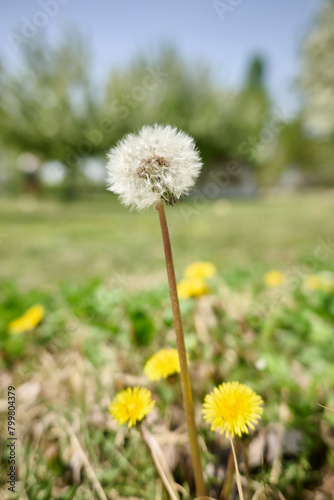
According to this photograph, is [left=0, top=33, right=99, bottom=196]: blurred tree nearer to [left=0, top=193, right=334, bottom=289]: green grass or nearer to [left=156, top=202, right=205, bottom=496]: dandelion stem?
[left=0, top=193, right=334, bottom=289]: green grass

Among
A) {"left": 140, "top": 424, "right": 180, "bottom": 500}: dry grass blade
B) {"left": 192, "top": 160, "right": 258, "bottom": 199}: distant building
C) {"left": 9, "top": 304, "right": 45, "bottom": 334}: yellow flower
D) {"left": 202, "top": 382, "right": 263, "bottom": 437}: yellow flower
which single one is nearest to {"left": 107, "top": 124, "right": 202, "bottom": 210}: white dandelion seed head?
{"left": 202, "top": 382, "right": 263, "bottom": 437}: yellow flower

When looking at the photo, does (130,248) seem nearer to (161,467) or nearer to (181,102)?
Result: (161,467)

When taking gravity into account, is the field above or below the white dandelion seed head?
below

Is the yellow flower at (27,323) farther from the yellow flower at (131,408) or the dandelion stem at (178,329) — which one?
the dandelion stem at (178,329)

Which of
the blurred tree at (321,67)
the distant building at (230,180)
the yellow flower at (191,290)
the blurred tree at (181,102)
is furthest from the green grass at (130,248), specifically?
the distant building at (230,180)

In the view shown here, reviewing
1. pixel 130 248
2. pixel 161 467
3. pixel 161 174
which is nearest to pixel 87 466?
pixel 161 467

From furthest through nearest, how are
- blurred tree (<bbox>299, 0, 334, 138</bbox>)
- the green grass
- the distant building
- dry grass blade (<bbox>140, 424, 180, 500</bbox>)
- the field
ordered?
1. the distant building
2. blurred tree (<bbox>299, 0, 334, 138</bbox>)
3. the green grass
4. the field
5. dry grass blade (<bbox>140, 424, 180, 500</bbox>)

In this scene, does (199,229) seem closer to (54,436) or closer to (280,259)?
(280,259)
